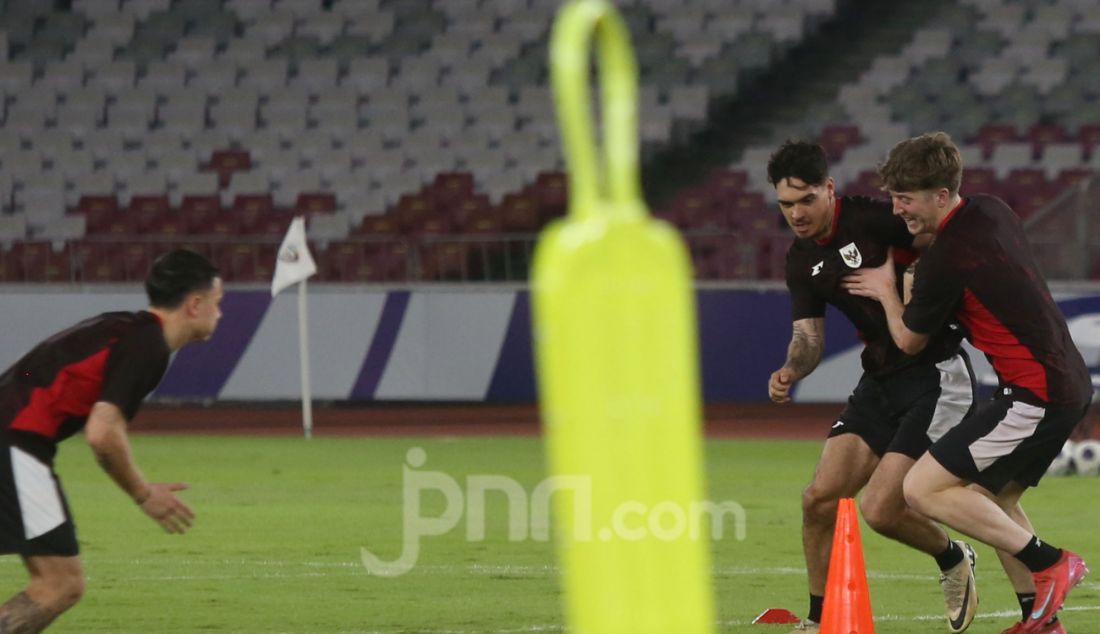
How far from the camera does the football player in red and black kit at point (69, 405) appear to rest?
6203 millimetres

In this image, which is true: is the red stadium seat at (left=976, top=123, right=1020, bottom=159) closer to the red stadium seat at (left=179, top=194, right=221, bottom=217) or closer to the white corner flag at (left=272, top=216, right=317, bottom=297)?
the white corner flag at (left=272, top=216, right=317, bottom=297)

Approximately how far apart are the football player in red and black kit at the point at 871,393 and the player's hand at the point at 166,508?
265 cm

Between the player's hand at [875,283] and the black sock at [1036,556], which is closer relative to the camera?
the black sock at [1036,556]

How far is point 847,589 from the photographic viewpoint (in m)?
7.22

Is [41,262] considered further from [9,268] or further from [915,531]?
[915,531]

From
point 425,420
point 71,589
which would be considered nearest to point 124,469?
point 71,589

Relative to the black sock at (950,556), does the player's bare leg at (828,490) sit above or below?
above

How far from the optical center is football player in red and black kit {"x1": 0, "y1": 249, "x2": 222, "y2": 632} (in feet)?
20.4

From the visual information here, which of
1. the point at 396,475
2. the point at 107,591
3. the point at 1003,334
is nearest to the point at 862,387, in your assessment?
the point at 1003,334

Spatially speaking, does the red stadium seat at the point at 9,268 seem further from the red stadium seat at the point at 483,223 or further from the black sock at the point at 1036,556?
the black sock at the point at 1036,556

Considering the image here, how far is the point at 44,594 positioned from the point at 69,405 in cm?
62

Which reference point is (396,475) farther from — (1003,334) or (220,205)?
(220,205)

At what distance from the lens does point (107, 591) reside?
9.65m

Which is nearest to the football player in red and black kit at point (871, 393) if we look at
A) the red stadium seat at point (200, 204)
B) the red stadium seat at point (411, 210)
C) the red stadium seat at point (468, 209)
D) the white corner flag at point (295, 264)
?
the white corner flag at point (295, 264)
